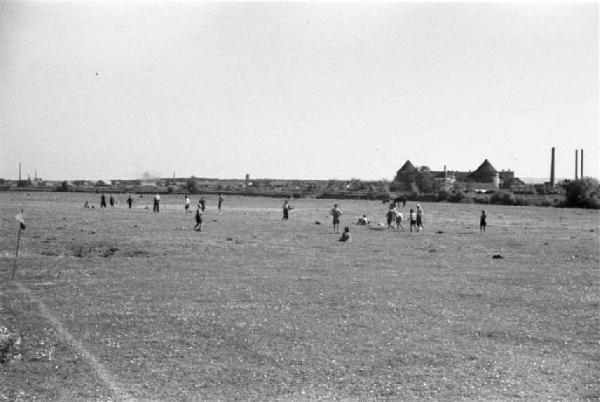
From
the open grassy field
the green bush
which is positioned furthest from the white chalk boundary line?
the green bush

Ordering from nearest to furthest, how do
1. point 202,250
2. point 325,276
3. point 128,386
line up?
1. point 128,386
2. point 325,276
3. point 202,250

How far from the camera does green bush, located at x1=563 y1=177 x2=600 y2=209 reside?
289ft

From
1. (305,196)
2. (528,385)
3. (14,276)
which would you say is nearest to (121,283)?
(14,276)

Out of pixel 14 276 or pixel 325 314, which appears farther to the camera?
pixel 14 276

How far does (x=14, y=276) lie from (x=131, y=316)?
7582 mm

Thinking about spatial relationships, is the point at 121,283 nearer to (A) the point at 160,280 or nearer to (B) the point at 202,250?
(A) the point at 160,280

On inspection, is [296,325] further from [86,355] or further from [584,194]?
[584,194]

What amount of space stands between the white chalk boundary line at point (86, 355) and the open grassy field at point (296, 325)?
1.5 inches

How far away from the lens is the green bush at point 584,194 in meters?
88.0

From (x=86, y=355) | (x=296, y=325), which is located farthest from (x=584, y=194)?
(x=86, y=355)

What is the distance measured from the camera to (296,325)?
44.6 ft

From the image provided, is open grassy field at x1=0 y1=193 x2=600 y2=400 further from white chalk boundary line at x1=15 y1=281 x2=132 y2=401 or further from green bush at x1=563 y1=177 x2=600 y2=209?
green bush at x1=563 y1=177 x2=600 y2=209

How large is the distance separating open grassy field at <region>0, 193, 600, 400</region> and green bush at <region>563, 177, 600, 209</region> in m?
68.0

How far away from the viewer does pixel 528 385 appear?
32.6 feet
